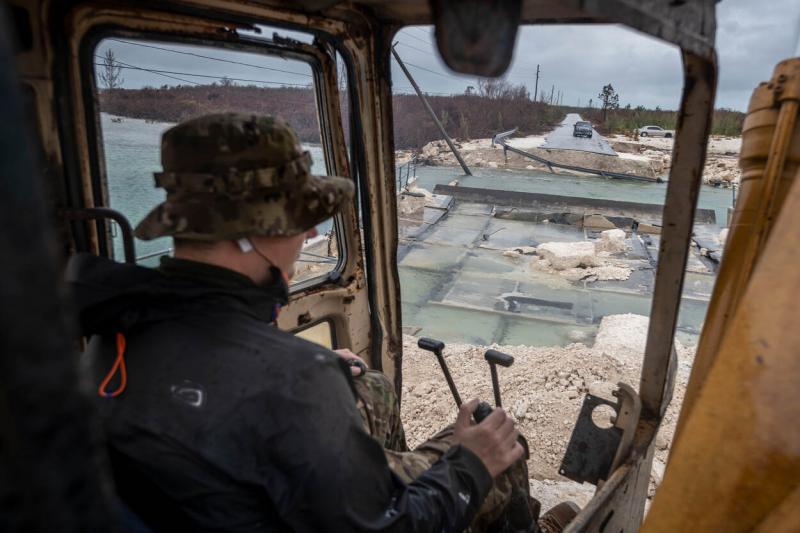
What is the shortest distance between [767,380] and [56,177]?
5.83 feet

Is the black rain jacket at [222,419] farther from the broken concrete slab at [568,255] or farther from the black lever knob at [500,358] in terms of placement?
the broken concrete slab at [568,255]

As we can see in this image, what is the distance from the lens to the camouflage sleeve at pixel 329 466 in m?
1.08

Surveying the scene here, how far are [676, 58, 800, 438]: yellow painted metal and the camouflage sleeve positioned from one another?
2.34 ft

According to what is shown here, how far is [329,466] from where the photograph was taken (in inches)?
42.7

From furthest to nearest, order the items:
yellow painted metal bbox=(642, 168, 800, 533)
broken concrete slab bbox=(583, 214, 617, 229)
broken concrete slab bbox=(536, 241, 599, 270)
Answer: broken concrete slab bbox=(583, 214, 617, 229) → broken concrete slab bbox=(536, 241, 599, 270) → yellow painted metal bbox=(642, 168, 800, 533)

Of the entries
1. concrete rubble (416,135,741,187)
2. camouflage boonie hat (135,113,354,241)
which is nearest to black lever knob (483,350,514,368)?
camouflage boonie hat (135,113,354,241)

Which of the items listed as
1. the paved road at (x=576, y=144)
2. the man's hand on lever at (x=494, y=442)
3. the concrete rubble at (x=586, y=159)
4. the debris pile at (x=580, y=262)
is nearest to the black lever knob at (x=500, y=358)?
the man's hand on lever at (x=494, y=442)

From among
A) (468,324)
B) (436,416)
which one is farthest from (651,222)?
(436,416)

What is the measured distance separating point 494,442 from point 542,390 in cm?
355

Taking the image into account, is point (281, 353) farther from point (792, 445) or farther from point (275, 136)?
point (792, 445)

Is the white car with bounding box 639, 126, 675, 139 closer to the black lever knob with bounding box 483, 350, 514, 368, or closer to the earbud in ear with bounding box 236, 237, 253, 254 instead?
the black lever knob with bounding box 483, 350, 514, 368

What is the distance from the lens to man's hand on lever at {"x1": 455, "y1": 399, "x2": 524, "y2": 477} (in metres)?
1.61

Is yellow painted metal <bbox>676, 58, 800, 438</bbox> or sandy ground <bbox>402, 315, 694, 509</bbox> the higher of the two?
yellow painted metal <bbox>676, 58, 800, 438</bbox>

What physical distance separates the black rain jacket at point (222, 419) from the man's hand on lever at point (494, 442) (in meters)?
0.42
